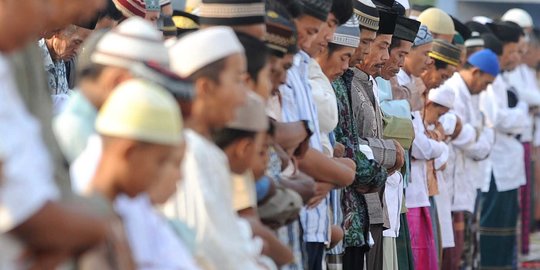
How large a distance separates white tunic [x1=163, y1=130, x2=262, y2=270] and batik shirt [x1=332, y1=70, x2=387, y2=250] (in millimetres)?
2728

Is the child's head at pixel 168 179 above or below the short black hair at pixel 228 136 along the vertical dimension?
above

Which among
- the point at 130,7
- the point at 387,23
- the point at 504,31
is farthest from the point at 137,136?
the point at 504,31

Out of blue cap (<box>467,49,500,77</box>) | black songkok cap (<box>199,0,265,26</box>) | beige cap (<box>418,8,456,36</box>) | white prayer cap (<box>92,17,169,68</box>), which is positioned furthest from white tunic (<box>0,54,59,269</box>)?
blue cap (<box>467,49,500,77</box>)

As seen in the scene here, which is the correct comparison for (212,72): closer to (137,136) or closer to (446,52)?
(137,136)

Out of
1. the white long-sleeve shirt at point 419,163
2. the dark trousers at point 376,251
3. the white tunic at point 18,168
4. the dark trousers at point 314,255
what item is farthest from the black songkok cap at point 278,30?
the white long-sleeve shirt at point 419,163

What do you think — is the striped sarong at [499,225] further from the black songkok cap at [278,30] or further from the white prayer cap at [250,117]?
the white prayer cap at [250,117]

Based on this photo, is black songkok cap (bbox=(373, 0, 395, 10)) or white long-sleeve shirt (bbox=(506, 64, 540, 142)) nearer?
black songkok cap (bbox=(373, 0, 395, 10))

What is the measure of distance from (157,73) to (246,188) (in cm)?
81

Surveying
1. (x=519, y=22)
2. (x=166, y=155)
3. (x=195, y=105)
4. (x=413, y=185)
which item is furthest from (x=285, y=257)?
(x=519, y=22)

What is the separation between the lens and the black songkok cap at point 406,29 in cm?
847

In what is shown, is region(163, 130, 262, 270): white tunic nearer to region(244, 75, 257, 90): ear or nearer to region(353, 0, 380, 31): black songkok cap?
region(244, 75, 257, 90): ear

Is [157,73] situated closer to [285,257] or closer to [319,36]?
[285,257]

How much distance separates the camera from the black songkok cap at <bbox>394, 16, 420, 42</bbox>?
27.8 ft

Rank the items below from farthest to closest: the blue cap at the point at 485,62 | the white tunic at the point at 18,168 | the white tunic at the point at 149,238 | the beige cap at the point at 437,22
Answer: the blue cap at the point at 485,62 → the beige cap at the point at 437,22 → the white tunic at the point at 149,238 → the white tunic at the point at 18,168
